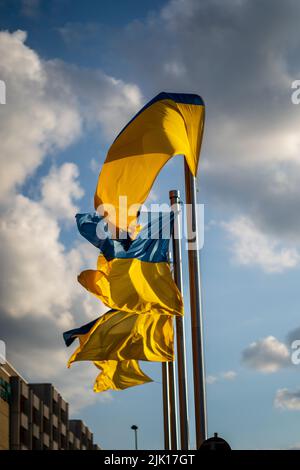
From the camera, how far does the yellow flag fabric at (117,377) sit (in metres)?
25.3

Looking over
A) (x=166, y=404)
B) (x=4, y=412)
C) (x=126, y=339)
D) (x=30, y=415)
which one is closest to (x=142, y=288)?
(x=126, y=339)

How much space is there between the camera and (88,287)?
67.3ft

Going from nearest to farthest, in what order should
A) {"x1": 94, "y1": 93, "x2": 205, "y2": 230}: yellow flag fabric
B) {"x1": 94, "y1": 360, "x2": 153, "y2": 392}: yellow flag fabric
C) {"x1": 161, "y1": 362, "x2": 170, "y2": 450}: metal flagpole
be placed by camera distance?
1. {"x1": 94, "y1": 93, "x2": 205, "y2": 230}: yellow flag fabric
2. {"x1": 94, "y1": 360, "x2": 153, "y2": 392}: yellow flag fabric
3. {"x1": 161, "y1": 362, "x2": 170, "y2": 450}: metal flagpole

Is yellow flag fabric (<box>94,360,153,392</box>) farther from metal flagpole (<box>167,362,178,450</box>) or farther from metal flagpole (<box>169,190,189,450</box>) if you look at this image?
metal flagpole (<box>169,190,189,450</box>)

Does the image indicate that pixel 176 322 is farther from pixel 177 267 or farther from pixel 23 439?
pixel 23 439

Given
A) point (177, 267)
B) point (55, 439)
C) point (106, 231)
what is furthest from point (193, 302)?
point (55, 439)

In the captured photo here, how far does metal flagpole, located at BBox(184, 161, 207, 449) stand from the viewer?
16.9 meters

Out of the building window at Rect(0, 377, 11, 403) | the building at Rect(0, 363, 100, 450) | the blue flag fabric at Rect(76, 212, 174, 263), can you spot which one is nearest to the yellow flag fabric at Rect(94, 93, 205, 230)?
the blue flag fabric at Rect(76, 212, 174, 263)

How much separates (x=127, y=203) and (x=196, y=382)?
4.35 meters

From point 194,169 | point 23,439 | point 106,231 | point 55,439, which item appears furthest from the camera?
point 55,439

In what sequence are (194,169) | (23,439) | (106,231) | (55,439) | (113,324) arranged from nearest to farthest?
1. (194,169)
2. (106,231)
3. (113,324)
4. (23,439)
5. (55,439)

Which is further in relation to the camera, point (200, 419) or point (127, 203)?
point (127, 203)

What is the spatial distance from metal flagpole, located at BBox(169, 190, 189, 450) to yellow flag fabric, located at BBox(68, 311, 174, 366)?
2.41 ft
